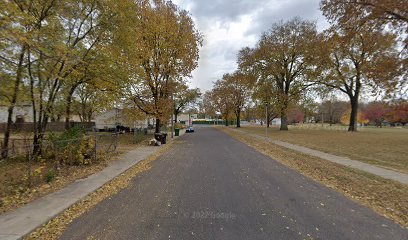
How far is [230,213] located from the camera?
4.54 metres

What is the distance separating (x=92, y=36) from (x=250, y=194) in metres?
10.6

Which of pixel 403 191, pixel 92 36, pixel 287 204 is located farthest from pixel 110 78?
pixel 403 191

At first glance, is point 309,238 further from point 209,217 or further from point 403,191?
point 403,191

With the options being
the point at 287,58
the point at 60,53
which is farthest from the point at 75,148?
the point at 287,58

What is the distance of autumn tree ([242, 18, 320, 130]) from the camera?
3203 cm

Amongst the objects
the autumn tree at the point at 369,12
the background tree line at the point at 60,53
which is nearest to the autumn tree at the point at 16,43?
the background tree line at the point at 60,53

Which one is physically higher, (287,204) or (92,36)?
(92,36)

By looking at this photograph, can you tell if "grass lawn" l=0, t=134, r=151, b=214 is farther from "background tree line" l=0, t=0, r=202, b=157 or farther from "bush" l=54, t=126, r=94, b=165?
"background tree line" l=0, t=0, r=202, b=157

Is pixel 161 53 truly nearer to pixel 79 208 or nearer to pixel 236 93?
pixel 79 208

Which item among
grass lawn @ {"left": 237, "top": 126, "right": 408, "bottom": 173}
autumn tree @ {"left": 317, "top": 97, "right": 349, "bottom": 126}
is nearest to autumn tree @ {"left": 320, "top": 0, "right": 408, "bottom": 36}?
grass lawn @ {"left": 237, "top": 126, "right": 408, "bottom": 173}

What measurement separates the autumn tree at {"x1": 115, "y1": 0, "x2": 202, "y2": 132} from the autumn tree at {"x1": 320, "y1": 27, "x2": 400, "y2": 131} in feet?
41.2

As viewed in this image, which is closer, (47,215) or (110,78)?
(47,215)

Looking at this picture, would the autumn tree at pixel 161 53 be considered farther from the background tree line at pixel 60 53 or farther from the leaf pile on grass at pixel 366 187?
the leaf pile on grass at pixel 366 187

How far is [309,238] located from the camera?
3.57 meters
